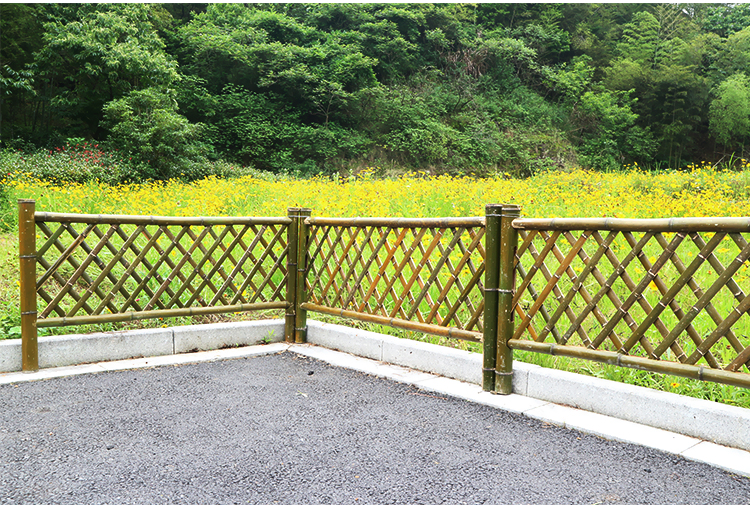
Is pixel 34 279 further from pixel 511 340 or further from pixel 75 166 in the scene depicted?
pixel 75 166

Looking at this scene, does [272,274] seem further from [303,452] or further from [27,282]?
[303,452]

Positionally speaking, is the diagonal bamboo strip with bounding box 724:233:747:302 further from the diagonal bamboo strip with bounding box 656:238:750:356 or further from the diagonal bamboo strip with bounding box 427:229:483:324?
the diagonal bamboo strip with bounding box 427:229:483:324

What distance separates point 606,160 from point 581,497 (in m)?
21.4

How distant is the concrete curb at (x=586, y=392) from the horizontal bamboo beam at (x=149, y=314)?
713 mm

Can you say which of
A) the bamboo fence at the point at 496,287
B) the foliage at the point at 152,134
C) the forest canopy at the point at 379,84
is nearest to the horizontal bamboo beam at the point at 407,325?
the bamboo fence at the point at 496,287

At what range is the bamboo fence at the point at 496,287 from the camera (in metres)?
2.48

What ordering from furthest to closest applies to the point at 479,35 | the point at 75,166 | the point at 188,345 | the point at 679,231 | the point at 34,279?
the point at 479,35 < the point at 75,166 < the point at 188,345 < the point at 34,279 < the point at 679,231

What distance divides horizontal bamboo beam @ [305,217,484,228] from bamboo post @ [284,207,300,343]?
6.0 inches

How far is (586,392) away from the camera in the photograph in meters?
2.87

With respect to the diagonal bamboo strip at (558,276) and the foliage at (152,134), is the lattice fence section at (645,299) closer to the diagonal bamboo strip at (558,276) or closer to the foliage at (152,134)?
the diagonal bamboo strip at (558,276)

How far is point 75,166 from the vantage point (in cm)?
1143

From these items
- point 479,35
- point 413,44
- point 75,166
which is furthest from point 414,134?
point 75,166

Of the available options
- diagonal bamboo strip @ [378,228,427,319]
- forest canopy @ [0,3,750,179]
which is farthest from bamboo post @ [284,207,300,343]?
forest canopy @ [0,3,750,179]

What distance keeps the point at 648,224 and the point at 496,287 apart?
0.92 meters
